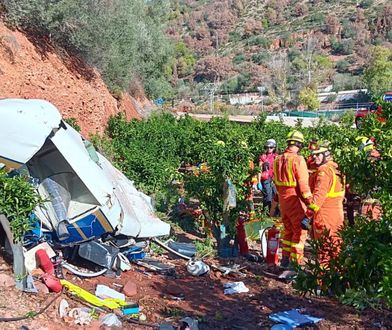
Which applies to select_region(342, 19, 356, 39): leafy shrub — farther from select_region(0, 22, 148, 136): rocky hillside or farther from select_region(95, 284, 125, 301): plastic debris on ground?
select_region(95, 284, 125, 301): plastic debris on ground

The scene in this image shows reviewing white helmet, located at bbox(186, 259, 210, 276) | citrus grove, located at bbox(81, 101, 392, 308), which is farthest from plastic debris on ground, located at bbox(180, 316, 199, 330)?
white helmet, located at bbox(186, 259, 210, 276)

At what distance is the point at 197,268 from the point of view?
23.4 feet

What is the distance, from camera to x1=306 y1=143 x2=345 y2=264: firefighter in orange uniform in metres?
6.37

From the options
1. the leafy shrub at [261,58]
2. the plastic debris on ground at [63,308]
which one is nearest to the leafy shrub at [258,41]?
the leafy shrub at [261,58]

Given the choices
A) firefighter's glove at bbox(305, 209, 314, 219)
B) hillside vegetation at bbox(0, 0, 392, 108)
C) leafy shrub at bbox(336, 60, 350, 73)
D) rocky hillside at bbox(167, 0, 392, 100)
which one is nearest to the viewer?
firefighter's glove at bbox(305, 209, 314, 219)

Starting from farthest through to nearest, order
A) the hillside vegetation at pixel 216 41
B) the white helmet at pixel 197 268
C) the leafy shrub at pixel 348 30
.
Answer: the leafy shrub at pixel 348 30, the hillside vegetation at pixel 216 41, the white helmet at pixel 197 268

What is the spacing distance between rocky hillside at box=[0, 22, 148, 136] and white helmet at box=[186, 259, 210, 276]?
10.6 m

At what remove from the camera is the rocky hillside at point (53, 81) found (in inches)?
682

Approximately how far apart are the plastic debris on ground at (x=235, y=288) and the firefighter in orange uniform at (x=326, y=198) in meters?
1.02

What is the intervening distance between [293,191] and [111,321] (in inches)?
115

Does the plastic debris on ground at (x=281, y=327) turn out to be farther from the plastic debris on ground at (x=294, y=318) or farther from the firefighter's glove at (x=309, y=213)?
the firefighter's glove at (x=309, y=213)

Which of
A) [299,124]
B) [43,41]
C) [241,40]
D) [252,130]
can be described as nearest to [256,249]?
[252,130]

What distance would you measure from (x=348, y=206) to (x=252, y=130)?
7609 millimetres

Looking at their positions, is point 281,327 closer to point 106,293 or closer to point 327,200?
point 327,200
